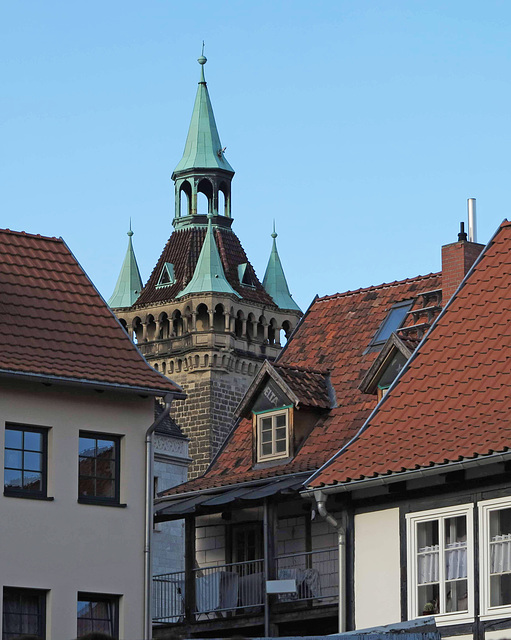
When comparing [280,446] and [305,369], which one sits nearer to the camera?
[280,446]

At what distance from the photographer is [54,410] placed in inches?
1139

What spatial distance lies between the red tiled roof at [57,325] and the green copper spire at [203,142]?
7418 centimetres

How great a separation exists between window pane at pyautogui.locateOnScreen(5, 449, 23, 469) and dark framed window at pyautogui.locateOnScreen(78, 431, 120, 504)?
1.00 meters

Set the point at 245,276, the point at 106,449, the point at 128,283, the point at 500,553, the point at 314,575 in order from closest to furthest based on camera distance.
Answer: the point at 500,553, the point at 106,449, the point at 314,575, the point at 245,276, the point at 128,283

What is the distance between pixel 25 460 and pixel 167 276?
258 feet

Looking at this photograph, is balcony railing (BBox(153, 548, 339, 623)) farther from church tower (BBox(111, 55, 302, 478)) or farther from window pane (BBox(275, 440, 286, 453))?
church tower (BBox(111, 55, 302, 478))

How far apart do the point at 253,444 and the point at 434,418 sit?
8.46 m

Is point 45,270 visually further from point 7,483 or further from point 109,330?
point 7,483

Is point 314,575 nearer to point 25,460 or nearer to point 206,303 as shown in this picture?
point 25,460

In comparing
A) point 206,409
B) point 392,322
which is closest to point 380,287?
point 392,322

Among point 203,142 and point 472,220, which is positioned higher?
point 203,142

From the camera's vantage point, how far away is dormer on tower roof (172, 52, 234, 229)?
106312mm

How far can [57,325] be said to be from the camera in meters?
30.2

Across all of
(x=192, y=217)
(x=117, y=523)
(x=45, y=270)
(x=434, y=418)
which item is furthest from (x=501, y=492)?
(x=192, y=217)
